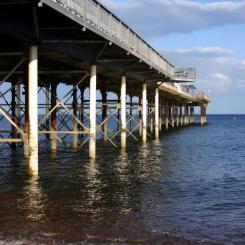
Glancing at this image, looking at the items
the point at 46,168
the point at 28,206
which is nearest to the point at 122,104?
the point at 46,168

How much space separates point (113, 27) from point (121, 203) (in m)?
11.2

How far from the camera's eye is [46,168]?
2259cm

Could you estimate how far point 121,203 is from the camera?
47.6 feet

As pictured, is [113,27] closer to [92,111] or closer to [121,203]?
[92,111]

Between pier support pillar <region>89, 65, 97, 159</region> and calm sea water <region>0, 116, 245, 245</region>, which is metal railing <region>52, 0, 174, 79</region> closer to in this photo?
pier support pillar <region>89, 65, 97, 159</region>

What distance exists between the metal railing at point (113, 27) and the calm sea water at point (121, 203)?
5.99m

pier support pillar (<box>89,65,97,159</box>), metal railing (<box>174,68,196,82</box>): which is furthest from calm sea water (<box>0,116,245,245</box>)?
metal railing (<box>174,68,196,82</box>)

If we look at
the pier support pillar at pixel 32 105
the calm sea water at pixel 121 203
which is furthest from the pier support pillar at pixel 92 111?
the pier support pillar at pixel 32 105

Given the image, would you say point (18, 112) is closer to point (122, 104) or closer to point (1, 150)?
point (1, 150)

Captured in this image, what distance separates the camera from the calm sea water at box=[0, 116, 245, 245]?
35.9 ft

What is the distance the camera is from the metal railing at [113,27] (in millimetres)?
18245

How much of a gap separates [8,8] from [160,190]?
754 cm

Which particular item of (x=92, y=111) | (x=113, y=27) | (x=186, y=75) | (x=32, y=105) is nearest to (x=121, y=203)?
(x=32, y=105)

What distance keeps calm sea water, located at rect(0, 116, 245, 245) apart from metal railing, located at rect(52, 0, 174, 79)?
5.99 m
